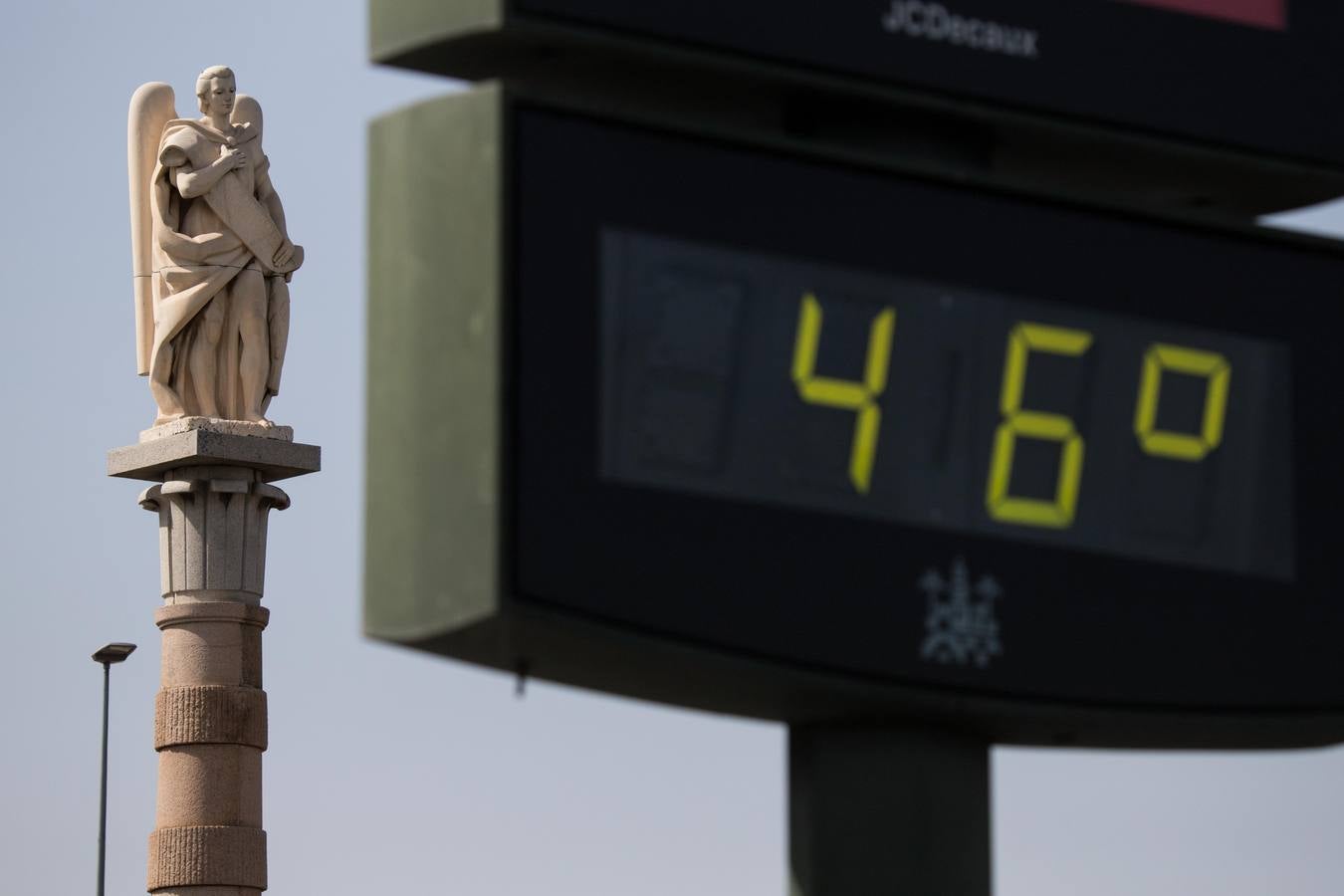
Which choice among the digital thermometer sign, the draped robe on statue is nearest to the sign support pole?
the digital thermometer sign

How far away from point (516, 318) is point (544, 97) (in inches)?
23.1

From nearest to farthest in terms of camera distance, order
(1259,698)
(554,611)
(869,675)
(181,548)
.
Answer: (554,611) < (869,675) < (1259,698) < (181,548)

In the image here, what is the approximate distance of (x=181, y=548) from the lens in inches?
915

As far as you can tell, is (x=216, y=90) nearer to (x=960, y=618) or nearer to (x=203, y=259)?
(x=203, y=259)

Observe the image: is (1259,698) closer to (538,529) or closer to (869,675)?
(869,675)

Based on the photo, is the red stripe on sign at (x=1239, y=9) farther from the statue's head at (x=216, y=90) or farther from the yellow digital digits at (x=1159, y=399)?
the statue's head at (x=216, y=90)

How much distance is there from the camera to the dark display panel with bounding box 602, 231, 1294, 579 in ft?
25.4

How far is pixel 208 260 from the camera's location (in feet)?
76.2

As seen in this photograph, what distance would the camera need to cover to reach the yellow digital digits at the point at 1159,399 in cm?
839

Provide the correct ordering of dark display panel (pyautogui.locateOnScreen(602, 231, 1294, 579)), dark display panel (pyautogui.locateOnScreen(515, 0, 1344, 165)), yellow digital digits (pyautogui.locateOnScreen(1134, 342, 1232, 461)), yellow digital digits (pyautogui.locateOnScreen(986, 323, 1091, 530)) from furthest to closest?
yellow digital digits (pyautogui.locateOnScreen(1134, 342, 1232, 461))
yellow digital digits (pyautogui.locateOnScreen(986, 323, 1091, 530))
dark display panel (pyautogui.locateOnScreen(515, 0, 1344, 165))
dark display panel (pyautogui.locateOnScreen(602, 231, 1294, 579))

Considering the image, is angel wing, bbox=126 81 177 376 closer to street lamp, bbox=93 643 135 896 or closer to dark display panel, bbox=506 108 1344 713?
street lamp, bbox=93 643 135 896

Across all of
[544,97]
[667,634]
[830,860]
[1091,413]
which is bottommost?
[830,860]

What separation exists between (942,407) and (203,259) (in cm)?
1573

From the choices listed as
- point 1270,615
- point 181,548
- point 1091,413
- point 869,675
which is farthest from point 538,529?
point 181,548
